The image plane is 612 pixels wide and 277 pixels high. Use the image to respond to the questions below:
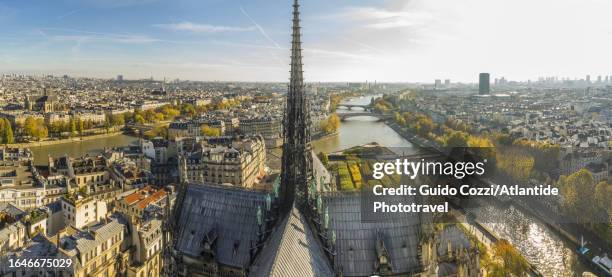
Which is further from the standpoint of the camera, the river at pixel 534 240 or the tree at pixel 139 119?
the tree at pixel 139 119

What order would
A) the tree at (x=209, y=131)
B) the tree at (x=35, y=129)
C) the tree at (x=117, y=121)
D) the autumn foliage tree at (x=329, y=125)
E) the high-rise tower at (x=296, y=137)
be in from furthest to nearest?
the tree at (x=117, y=121)
the autumn foliage tree at (x=329, y=125)
the tree at (x=209, y=131)
the tree at (x=35, y=129)
the high-rise tower at (x=296, y=137)

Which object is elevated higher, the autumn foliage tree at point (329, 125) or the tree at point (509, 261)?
the autumn foliage tree at point (329, 125)

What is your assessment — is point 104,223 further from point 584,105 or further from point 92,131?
point 584,105

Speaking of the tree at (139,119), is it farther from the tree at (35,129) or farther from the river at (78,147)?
the tree at (35,129)

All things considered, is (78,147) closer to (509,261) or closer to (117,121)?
(117,121)

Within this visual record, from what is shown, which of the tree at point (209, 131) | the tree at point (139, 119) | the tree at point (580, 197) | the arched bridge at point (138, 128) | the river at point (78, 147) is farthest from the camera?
the tree at point (139, 119)

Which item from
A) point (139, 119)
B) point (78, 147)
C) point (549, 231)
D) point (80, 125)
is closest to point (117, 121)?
point (139, 119)

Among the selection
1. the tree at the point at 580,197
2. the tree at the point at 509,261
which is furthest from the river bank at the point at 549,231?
the tree at the point at 509,261

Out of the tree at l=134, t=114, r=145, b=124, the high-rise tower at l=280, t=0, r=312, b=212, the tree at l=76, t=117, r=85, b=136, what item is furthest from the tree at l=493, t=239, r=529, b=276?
the tree at l=134, t=114, r=145, b=124

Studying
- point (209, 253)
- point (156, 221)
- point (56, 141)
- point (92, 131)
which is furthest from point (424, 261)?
point (92, 131)

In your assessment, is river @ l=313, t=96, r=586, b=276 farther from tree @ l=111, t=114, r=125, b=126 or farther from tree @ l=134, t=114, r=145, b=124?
tree @ l=134, t=114, r=145, b=124
